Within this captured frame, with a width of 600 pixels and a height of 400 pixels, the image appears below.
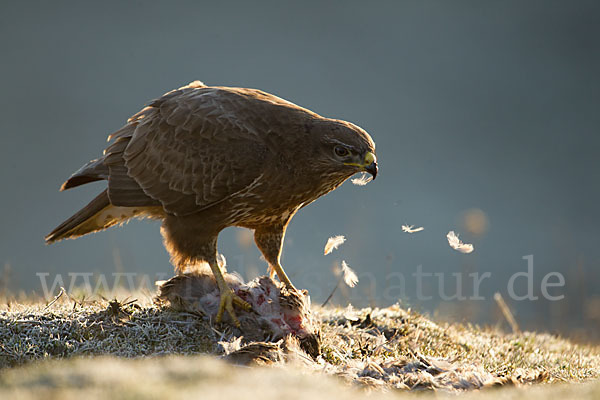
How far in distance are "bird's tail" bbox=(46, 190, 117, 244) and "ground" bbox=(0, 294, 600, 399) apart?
616 millimetres

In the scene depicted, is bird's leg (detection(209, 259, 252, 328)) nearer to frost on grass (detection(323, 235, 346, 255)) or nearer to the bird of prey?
the bird of prey

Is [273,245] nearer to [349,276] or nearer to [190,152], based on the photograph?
[349,276]

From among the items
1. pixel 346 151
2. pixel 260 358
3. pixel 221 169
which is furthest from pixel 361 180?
pixel 260 358

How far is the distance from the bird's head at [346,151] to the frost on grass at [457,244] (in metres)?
0.95

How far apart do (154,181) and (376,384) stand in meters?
2.77

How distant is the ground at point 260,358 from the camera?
6.21ft

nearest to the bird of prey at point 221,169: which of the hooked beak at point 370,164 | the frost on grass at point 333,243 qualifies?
the hooked beak at point 370,164

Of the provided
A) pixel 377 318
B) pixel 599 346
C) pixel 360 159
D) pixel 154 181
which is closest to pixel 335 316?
pixel 377 318

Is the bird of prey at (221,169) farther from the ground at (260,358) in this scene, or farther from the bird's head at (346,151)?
the ground at (260,358)

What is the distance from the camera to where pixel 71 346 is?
3906 millimetres

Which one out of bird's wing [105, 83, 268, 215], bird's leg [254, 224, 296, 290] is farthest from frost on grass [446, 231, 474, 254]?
bird's wing [105, 83, 268, 215]

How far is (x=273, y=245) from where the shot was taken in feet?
17.6

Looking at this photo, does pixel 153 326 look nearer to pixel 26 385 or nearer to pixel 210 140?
pixel 210 140

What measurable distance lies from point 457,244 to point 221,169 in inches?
78.4
